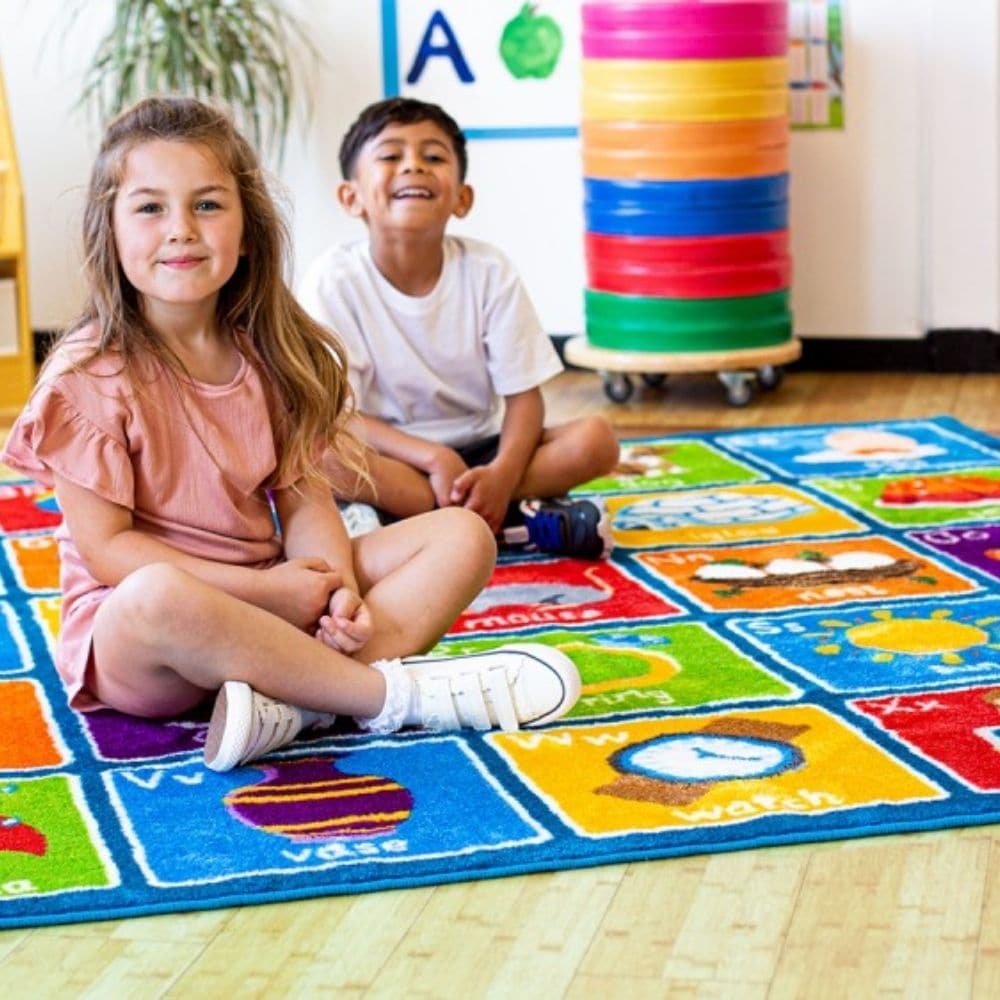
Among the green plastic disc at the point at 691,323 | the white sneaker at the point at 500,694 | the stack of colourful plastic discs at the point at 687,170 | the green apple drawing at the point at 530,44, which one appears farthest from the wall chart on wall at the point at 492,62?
the white sneaker at the point at 500,694

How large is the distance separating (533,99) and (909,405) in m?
0.96

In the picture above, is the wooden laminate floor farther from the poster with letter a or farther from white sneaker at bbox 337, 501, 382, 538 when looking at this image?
the poster with letter a

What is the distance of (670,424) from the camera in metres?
3.25

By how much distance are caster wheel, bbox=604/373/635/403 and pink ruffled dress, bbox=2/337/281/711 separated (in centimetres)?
169

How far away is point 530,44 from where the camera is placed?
366 centimetres

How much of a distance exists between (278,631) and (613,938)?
0.47 m

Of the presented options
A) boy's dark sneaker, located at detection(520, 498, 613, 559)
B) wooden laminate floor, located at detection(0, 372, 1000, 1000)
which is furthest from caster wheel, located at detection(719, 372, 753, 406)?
wooden laminate floor, located at detection(0, 372, 1000, 1000)

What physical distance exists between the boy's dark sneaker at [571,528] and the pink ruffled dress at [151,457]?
1.92ft

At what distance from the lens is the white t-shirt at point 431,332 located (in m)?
2.38

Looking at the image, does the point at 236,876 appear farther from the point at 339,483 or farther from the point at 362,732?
the point at 339,483

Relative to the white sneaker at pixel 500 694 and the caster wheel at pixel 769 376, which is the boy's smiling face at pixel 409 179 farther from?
the caster wheel at pixel 769 376

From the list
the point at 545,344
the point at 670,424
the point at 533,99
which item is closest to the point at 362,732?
the point at 545,344

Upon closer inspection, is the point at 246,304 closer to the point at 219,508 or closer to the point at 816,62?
the point at 219,508

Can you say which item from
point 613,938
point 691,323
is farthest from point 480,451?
point 613,938
